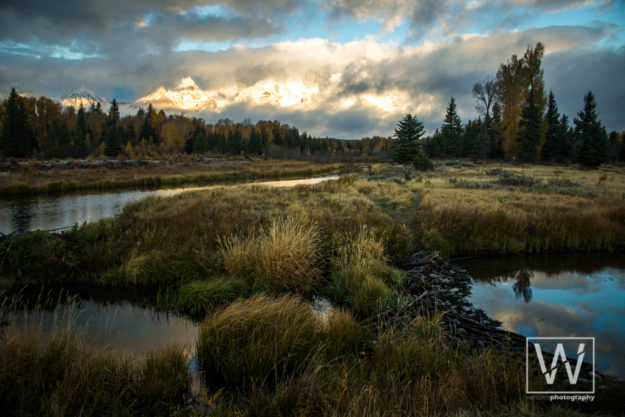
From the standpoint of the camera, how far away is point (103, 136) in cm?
8575

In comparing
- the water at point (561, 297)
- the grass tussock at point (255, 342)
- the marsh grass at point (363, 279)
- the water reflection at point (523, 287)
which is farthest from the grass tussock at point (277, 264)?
the water reflection at point (523, 287)

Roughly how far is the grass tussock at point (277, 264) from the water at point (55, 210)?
30.7 feet

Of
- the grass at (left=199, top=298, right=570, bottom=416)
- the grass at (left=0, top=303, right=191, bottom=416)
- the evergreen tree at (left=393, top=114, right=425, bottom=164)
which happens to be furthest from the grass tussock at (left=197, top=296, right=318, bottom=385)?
the evergreen tree at (left=393, top=114, right=425, bottom=164)

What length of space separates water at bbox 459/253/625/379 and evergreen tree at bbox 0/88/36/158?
7638cm

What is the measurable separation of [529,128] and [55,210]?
177ft

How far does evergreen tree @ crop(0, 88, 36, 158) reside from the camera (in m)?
56.6

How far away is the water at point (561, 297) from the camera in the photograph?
625 cm

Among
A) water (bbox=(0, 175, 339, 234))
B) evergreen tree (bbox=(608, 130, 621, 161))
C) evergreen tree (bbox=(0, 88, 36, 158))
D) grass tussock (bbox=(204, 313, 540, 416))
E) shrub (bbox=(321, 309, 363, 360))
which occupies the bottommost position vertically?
water (bbox=(0, 175, 339, 234))

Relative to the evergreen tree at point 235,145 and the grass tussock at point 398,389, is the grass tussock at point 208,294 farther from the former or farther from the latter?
the evergreen tree at point 235,145

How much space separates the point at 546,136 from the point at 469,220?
4933cm

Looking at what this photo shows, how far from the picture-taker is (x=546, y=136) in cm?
4916

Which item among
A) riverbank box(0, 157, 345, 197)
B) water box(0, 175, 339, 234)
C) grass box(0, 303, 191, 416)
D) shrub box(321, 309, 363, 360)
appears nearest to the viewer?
grass box(0, 303, 191, 416)

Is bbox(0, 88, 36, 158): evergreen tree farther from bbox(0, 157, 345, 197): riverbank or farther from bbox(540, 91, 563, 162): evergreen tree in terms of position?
bbox(540, 91, 563, 162): evergreen tree

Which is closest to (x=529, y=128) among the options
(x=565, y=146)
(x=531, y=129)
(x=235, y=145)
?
(x=531, y=129)
